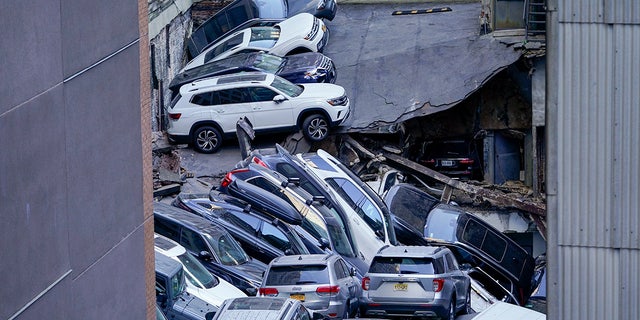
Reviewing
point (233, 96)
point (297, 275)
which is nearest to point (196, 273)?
point (297, 275)

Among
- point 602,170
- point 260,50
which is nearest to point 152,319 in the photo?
point 602,170

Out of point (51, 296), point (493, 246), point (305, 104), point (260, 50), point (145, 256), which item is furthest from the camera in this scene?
point (260, 50)

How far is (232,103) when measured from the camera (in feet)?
91.9

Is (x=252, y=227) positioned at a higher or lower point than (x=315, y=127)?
lower

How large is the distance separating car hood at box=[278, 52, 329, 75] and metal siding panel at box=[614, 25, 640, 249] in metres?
20.5

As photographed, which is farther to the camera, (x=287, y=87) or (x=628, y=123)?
(x=287, y=87)

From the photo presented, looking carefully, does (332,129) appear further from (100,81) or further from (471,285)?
(100,81)

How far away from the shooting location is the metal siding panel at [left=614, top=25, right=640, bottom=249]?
943cm

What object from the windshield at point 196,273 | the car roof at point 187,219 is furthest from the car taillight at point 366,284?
the car roof at point 187,219

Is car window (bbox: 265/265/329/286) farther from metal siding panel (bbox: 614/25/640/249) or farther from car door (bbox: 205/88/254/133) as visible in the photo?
metal siding panel (bbox: 614/25/640/249)

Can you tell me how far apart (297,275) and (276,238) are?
9.74 ft

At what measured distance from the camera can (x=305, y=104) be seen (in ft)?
91.5

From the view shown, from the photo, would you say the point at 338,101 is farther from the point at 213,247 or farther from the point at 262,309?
the point at 262,309

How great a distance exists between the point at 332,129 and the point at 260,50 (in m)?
4.26
